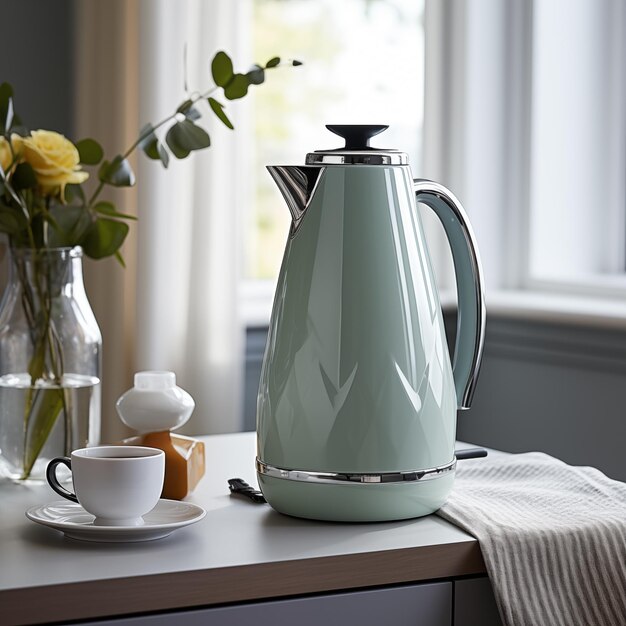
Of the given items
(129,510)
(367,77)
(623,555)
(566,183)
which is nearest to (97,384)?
(129,510)

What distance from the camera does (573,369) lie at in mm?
1974

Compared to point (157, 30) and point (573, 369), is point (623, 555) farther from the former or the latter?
point (157, 30)

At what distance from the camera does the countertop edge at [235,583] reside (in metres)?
0.73

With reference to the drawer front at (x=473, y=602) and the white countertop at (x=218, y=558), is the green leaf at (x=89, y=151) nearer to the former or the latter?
the white countertop at (x=218, y=558)

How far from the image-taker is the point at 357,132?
0.90 metres

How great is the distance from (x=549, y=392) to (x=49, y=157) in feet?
4.18

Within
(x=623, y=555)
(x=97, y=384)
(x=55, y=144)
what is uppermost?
(x=55, y=144)

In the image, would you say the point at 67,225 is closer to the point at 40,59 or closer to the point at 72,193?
the point at 72,193

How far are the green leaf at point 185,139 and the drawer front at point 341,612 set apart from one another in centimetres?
53

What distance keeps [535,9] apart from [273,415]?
1620mm

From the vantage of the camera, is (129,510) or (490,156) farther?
(490,156)

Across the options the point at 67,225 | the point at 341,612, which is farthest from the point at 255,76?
the point at 341,612

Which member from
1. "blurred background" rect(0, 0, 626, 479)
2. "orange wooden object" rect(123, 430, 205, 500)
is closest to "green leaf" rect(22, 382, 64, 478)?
"orange wooden object" rect(123, 430, 205, 500)

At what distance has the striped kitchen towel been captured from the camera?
0.84 m
